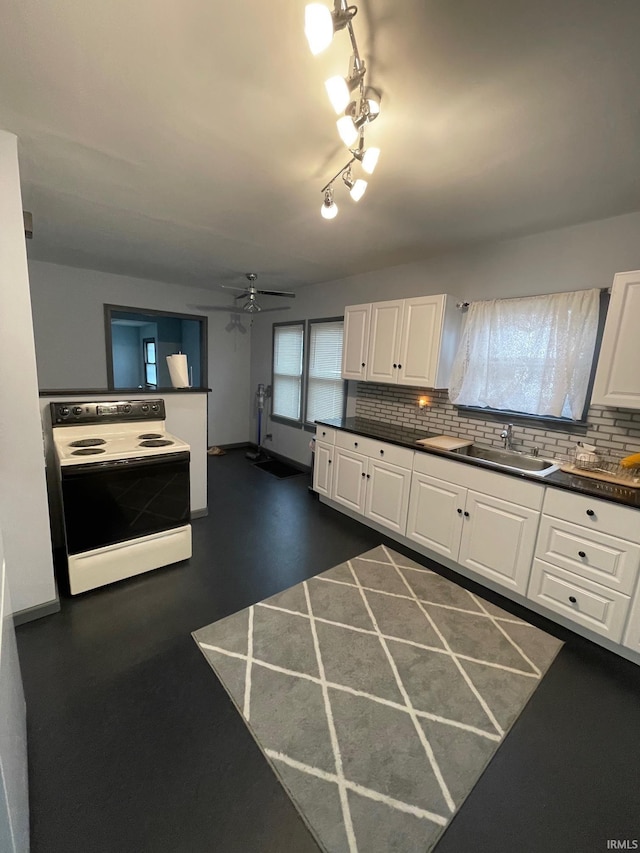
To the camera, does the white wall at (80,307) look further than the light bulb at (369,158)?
Yes

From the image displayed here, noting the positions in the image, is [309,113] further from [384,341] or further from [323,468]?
[323,468]

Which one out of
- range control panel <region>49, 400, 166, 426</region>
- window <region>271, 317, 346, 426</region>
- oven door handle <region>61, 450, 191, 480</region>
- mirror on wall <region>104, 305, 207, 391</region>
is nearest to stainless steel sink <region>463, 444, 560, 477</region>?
window <region>271, 317, 346, 426</region>

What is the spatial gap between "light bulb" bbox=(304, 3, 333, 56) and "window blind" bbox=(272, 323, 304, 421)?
3851 mm

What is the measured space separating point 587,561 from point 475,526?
631 millimetres

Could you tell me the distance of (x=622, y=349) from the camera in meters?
1.94

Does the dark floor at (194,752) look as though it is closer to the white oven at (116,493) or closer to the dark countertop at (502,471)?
the white oven at (116,493)

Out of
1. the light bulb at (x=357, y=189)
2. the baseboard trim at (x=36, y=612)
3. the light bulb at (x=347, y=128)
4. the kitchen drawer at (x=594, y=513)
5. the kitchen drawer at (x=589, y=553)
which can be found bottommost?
the baseboard trim at (x=36, y=612)

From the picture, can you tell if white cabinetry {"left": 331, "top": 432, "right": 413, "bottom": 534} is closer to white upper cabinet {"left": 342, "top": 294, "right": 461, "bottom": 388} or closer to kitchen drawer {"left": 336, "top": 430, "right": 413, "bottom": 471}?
kitchen drawer {"left": 336, "top": 430, "right": 413, "bottom": 471}

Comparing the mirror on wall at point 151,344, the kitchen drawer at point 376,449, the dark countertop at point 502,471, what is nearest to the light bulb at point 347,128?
the dark countertop at point 502,471

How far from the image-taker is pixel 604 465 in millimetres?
2201

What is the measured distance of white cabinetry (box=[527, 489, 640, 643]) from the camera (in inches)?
70.6

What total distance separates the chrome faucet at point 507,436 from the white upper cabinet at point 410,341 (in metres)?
0.61

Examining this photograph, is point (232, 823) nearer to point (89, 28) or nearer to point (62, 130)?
point (89, 28)

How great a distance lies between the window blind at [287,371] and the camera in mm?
4812
